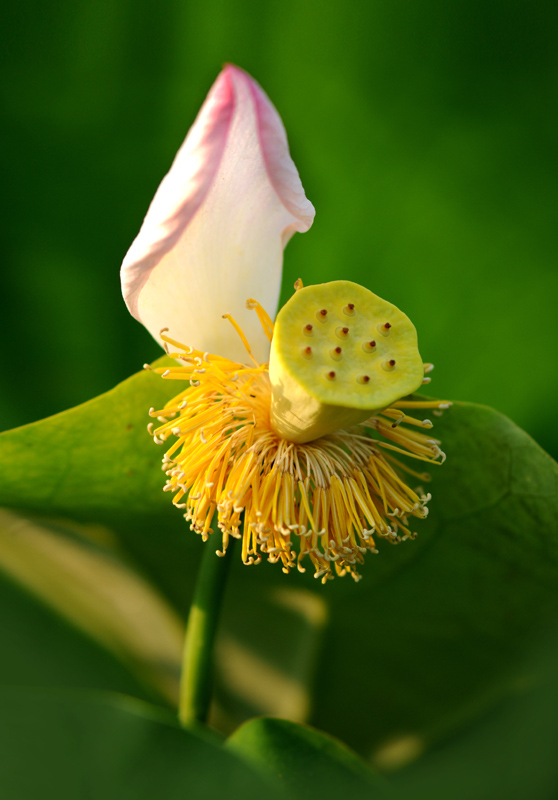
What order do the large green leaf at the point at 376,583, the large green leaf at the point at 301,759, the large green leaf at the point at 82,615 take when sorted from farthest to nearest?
the large green leaf at the point at 82,615
the large green leaf at the point at 376,583
the large green leaf at the point at 301,759

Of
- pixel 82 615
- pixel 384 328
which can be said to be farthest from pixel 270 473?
pixel 82 615

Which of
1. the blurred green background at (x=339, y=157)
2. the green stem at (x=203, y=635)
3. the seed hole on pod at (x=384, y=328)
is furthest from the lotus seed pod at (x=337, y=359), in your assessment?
the blurred green background at (x=339, y=157)

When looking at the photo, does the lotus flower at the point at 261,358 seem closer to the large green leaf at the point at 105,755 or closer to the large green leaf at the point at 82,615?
the large green leaf at the point at 105,755

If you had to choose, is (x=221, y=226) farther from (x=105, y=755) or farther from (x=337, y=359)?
(x=105, y=755)

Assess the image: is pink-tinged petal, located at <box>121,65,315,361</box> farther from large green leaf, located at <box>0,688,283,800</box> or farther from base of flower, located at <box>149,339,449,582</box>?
large green leaf, located at <box>0,688,283,800</box>

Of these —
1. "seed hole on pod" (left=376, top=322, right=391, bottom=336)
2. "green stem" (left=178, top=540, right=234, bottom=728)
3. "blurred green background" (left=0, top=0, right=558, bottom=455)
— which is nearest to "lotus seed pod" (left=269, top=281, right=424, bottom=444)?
"seed hole on pod" (left=376, top=322, right=391, bottom=336)
